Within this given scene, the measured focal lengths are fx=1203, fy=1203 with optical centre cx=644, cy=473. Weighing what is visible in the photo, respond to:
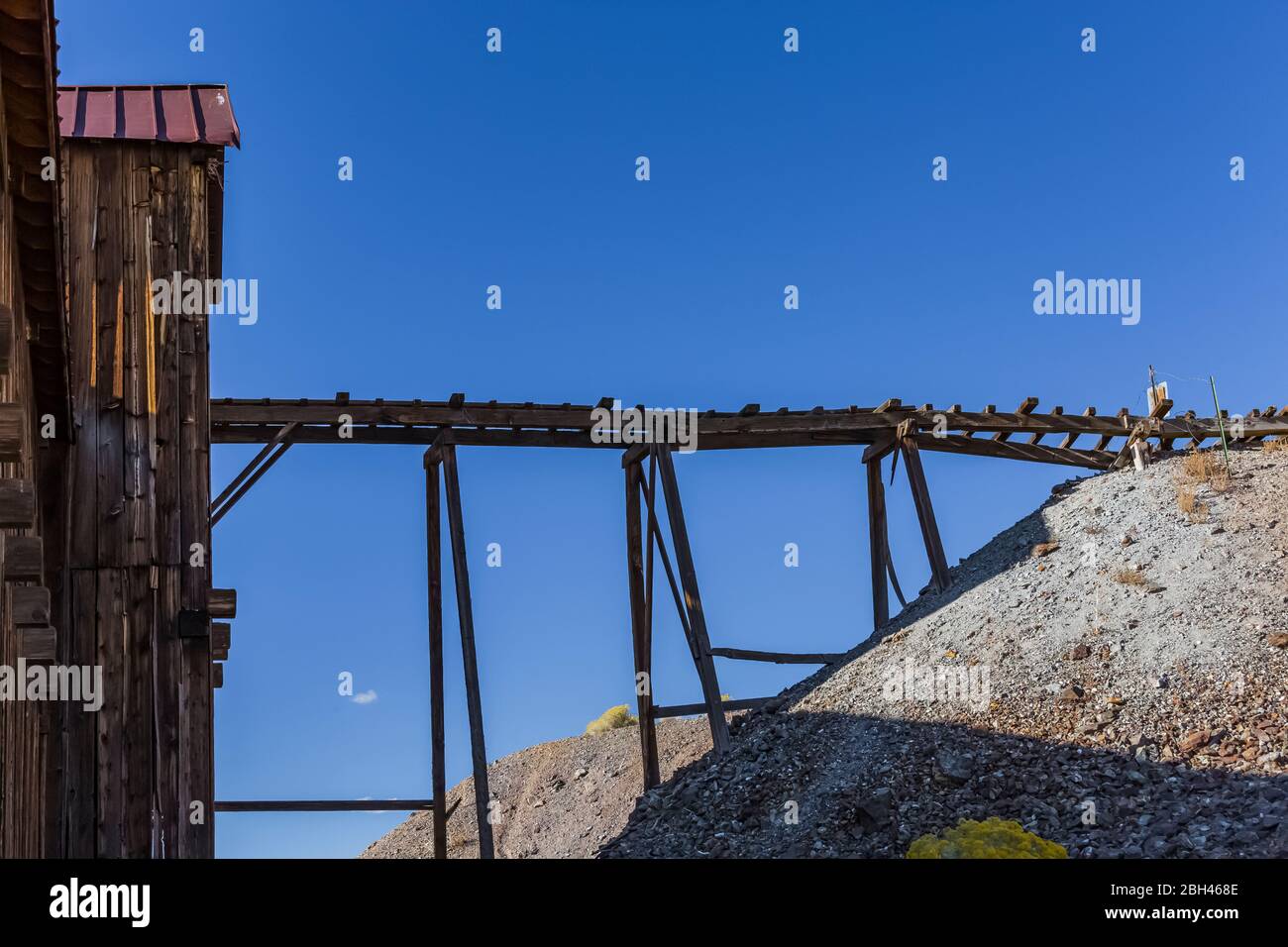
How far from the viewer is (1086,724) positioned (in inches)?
483

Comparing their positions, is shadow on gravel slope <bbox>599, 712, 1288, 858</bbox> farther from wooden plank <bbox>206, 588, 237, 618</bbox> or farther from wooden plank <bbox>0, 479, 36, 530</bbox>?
wooden plank <bbox>0, 479, 36, 530</bbox>

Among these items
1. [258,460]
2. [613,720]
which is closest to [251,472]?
[258,460]

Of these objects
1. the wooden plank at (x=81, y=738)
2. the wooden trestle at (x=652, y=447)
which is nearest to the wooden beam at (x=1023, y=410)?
the wooden trestle at (x=652, y=447)

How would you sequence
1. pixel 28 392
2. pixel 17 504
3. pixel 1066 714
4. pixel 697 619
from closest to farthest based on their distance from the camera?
1. pixel 17 504
2. pixel 28 392
3. pixel 1066 714
4. pixel 697 619

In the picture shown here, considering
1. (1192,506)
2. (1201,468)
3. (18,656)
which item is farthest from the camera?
(1201,468)

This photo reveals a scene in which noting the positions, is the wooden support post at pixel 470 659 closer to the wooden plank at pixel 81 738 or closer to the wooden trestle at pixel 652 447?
the wooden trestle at pixel 652 447

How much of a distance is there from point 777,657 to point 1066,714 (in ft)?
12.9

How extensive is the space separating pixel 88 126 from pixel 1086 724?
11020mm

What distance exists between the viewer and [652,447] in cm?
1529

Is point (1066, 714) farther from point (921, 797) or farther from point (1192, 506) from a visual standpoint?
point (1192, 506)

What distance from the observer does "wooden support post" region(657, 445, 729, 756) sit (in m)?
14.5

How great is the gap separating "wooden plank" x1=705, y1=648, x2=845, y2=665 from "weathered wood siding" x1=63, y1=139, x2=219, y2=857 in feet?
22.6
